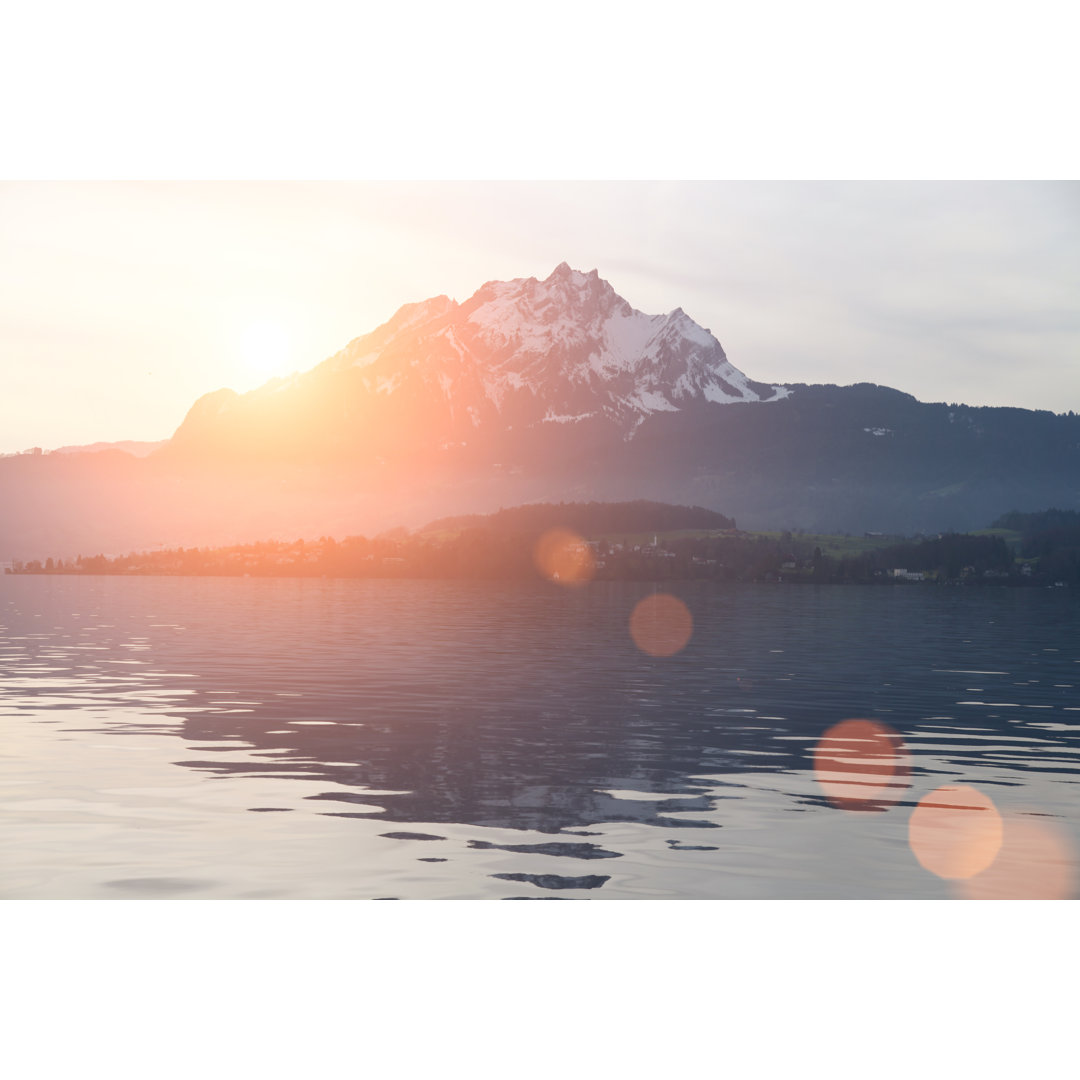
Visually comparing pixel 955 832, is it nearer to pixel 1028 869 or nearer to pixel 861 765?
pixel 1028 869

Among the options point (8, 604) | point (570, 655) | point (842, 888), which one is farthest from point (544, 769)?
point (8, 604)

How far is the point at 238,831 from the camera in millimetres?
31156

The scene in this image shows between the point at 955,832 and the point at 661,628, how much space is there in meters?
98.2

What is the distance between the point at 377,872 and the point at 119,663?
6093 cm

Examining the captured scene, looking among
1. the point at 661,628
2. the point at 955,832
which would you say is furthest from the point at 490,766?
the point at 661,628

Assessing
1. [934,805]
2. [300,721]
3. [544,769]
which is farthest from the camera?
[300,721]

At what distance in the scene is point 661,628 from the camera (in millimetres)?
129625

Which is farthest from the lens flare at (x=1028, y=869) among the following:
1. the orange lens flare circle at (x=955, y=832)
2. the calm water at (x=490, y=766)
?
the calm water at (x=490, y=766)

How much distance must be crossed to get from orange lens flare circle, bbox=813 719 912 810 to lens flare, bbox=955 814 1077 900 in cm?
449

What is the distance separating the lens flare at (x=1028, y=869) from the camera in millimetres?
26203

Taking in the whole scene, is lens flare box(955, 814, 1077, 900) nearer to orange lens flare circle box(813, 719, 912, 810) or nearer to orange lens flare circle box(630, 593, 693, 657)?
orange lens flare circle box(813, 719, 912, 810)

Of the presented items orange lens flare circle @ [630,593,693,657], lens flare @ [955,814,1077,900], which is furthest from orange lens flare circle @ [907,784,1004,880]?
orange lens flare circle @ [630,593,693,657]

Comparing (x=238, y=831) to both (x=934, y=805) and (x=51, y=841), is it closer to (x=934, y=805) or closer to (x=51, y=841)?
(x=51, y=841)

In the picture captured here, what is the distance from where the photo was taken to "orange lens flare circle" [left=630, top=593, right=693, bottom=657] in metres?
101
